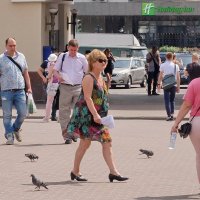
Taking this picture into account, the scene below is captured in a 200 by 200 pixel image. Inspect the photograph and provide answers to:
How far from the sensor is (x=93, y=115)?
11.9 m

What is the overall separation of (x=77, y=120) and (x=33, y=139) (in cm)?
594

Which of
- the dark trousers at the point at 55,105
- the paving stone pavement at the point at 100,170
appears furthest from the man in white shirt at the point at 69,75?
the dark trousers at the point at 55,105

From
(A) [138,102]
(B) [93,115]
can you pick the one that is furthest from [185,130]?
(A) [138,102]

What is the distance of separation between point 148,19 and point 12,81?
6423 centimetres

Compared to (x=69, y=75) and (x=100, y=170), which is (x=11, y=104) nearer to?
(x=69, y=75)

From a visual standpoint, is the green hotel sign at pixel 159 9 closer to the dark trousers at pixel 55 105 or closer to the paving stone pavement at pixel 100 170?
the dark trousers at pixel 55 105

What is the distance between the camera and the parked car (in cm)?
4291

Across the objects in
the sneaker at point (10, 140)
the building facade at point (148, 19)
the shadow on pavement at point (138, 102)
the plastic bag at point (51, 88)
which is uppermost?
the plastic bag at point (51, 88)

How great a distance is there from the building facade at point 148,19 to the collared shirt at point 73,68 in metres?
60.0

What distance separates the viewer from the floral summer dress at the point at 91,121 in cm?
1203

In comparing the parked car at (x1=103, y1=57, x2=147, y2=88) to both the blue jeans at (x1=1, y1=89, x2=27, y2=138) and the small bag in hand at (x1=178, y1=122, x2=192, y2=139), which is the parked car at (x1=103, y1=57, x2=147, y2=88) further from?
the small bag in hand at (x1=178, y1=122, x2=192, y2=139)

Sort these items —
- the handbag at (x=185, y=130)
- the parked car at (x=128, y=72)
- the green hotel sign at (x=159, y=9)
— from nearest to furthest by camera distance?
the handbag at (x=185, y=130), the parked car at (x=128, y=72), the green hotel sign at (x=159, y=9)

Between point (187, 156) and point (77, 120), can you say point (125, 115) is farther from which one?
point (77, 120)

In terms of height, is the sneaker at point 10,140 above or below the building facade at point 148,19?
above
